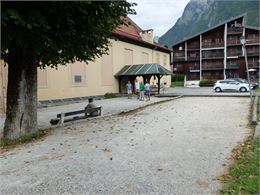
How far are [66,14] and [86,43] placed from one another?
1805 mm

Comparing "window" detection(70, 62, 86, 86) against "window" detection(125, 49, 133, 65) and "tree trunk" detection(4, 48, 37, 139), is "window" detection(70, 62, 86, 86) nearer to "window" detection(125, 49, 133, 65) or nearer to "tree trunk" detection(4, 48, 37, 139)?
"window" detection(125, 49, 133, 65)

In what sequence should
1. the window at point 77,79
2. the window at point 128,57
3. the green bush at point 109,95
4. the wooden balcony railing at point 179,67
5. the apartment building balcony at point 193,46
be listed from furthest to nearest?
1. the wooden balcony railing at point 179,67
2. the apartment building balcony at point 193,46
3. the window at point 128,57
4. the green bush at point 109,95
5. the window at point 77,79

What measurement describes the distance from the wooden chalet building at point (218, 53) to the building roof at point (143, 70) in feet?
129

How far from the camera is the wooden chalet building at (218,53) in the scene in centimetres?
6744

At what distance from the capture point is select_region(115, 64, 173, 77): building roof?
31.8 meters

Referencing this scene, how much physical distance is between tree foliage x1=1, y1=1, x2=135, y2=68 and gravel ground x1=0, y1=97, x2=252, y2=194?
2.80 m

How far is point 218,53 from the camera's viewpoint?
71.9m

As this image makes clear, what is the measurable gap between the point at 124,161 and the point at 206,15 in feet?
423

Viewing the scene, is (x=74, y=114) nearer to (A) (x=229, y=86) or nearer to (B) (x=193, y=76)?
(A) (x=229, y=86)

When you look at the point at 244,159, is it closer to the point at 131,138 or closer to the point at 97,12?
the point at 131,138

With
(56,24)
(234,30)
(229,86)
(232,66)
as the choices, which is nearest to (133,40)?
(229,86)

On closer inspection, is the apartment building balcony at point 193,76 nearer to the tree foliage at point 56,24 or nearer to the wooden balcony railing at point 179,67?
the wooden balcony railing at point 179,67

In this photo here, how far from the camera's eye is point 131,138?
9016mm

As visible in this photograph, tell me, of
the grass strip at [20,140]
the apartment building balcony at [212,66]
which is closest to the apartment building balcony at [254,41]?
the apartment building balcony at [212,66]
